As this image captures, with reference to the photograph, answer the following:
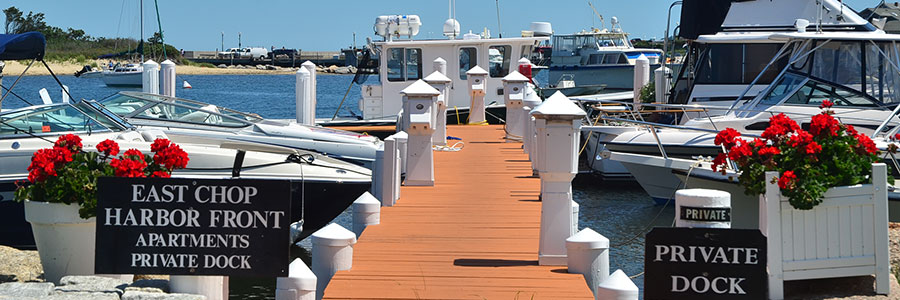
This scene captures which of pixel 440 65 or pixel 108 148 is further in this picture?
pixel 440 65

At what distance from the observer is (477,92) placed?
65.7 ft

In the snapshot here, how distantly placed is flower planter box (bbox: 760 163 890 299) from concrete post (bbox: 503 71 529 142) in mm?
9647

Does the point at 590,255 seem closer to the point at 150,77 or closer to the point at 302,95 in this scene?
the point at 302,95

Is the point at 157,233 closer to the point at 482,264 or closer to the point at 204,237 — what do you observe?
the point at 204,237

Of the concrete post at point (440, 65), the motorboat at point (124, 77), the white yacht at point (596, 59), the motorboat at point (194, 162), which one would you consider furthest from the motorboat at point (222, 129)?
the motorboat at point (124, 77)

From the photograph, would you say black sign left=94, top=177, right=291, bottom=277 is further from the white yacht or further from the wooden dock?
the white yacht

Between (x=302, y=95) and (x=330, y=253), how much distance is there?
11.4m

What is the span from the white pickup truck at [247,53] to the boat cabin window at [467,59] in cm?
12293

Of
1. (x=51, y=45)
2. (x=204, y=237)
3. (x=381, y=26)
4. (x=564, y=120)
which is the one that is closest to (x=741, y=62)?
(x=381, y=26)

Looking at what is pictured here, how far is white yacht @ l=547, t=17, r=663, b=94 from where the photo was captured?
42.6 meters

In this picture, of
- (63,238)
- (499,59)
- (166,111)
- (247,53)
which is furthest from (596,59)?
(247,53)

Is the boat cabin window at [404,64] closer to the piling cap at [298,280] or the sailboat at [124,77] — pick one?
the piling cap at [298,280]

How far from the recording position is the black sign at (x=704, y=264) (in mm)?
5414

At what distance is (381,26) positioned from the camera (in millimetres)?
22000
